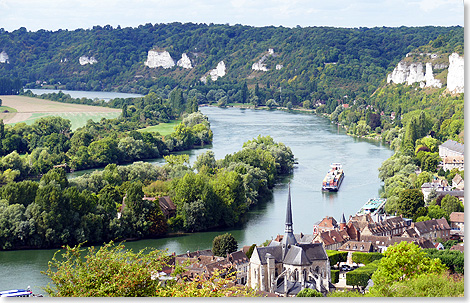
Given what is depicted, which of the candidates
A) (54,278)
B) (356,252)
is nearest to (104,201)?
(356,252)

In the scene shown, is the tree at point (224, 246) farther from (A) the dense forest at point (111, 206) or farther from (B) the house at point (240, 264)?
(A) the dense forest at point (111, 206)

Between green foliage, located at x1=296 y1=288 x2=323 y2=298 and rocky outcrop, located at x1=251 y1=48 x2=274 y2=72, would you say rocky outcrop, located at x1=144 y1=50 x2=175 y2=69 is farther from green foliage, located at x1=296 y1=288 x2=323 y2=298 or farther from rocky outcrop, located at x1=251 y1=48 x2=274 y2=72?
green foliage, located at x1=296 y1=288 x2=323 y2=298

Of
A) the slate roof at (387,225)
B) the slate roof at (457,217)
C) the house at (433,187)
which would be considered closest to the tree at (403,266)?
the slate roof at (387,225)

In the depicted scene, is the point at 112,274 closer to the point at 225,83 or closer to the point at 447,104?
the point at 447,104

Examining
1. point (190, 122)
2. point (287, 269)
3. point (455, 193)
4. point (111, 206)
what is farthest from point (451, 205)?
point (190, 122)

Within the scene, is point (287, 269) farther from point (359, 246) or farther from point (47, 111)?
point (47, 111)
